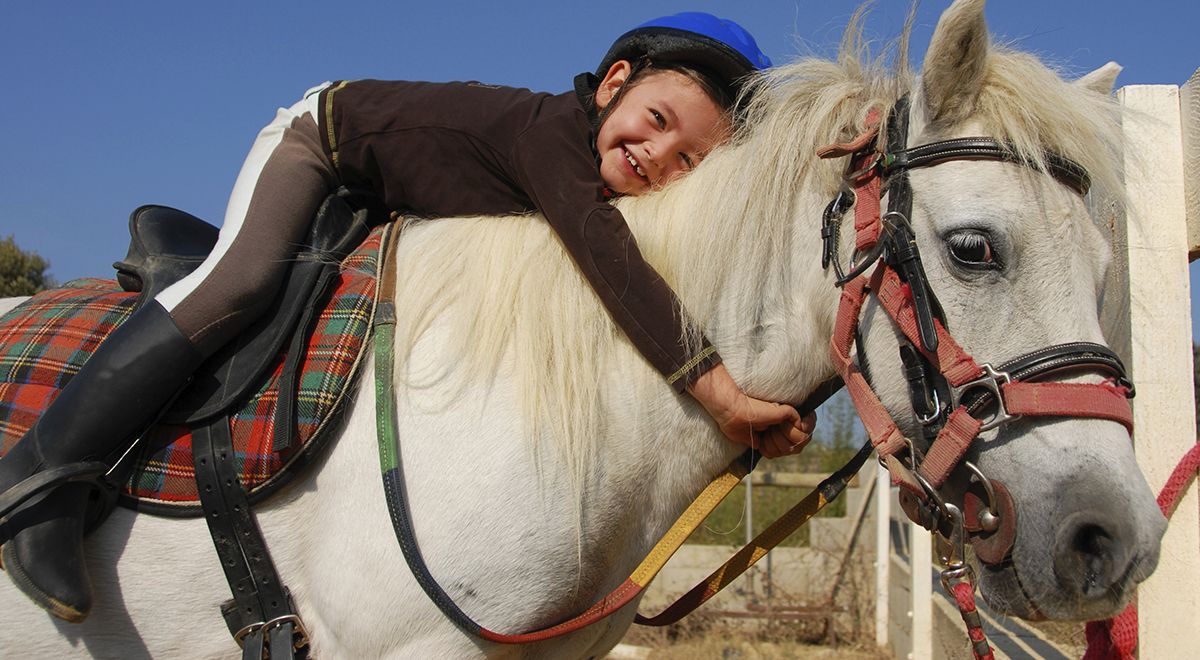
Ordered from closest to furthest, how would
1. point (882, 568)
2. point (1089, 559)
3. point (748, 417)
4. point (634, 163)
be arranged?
point (1089, 559) < point (748, 417) < point (634, 163) < point (882, 568)

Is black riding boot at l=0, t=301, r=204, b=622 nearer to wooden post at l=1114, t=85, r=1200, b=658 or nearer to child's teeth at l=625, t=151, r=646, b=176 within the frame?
child's teeth at l=625, t=151, r=646, b=176

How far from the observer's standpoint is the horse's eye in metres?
1.71

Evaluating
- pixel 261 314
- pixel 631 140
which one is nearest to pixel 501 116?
pixel 631 140

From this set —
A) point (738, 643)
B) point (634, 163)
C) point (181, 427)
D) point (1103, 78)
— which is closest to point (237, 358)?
point (181, 427)

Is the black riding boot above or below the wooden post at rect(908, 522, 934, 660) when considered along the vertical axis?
above

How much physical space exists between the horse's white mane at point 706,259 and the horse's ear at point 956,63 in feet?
0.15

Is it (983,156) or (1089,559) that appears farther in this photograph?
(983,156)

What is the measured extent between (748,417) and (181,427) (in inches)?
51.7

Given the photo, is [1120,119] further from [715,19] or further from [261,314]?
[261,314]

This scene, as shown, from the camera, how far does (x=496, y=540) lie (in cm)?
178

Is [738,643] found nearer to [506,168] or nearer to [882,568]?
[882,568]

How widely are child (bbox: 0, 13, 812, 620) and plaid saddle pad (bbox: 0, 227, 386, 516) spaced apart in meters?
0.12

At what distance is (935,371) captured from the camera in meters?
1.74

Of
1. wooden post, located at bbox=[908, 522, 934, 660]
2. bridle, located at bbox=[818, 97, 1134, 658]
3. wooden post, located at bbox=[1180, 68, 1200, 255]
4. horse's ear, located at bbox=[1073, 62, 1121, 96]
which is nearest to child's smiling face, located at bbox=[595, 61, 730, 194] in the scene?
bridle, located at bbox=[818, 97, 1134, 658]
